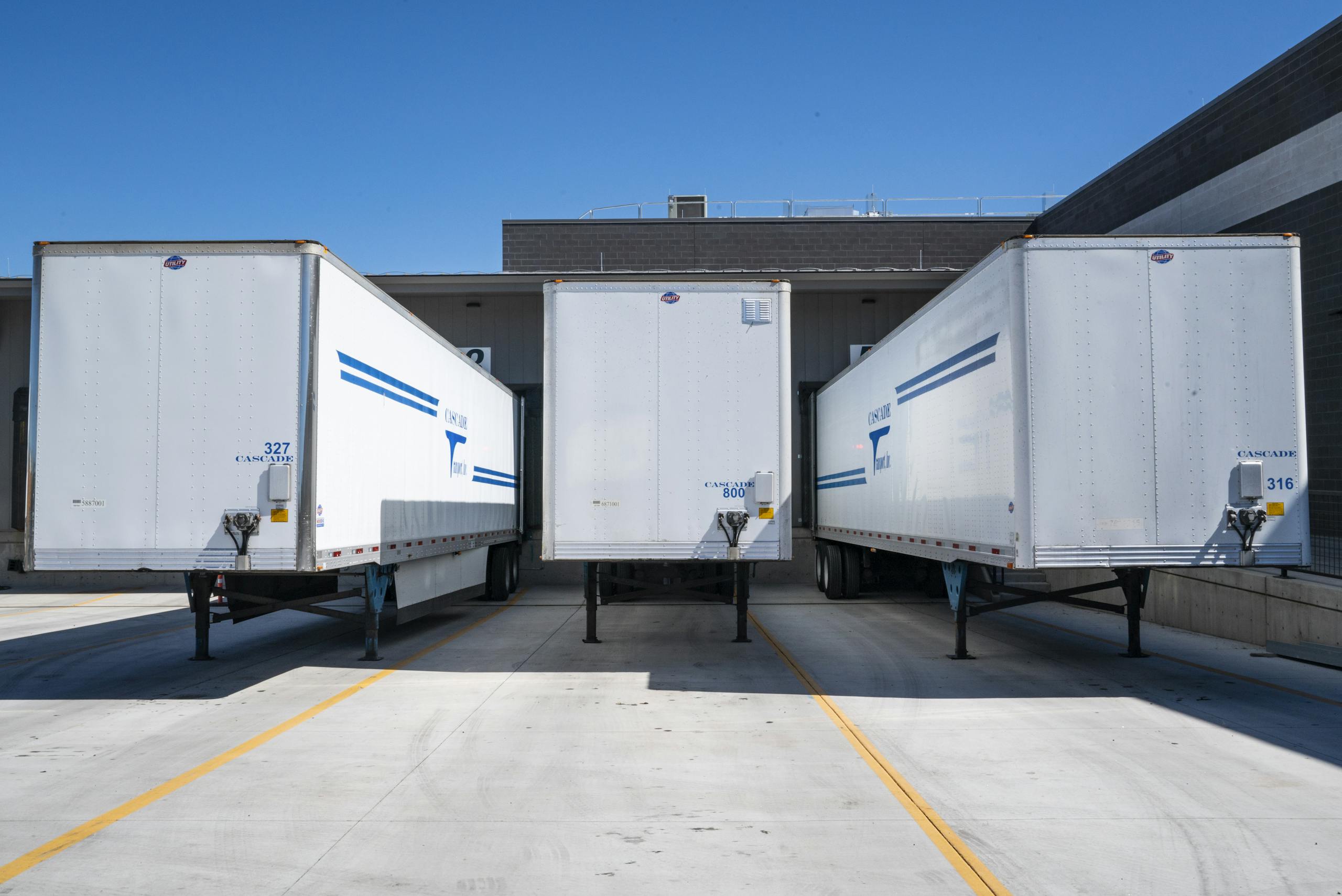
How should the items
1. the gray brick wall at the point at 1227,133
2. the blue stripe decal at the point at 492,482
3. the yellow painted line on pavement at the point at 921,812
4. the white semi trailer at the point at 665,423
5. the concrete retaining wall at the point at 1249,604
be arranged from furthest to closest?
the blue stripe decal at the point at 492,482 < the gray brick wall at the point at 1227,133 < the concrete retaining wall at the point at 1249,604 < the white semi trailer at the point at 665,423 < the yellow painted line on pavement at the point at 921,812

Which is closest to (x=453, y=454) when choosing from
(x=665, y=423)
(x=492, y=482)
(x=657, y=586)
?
(x=492, y=482)

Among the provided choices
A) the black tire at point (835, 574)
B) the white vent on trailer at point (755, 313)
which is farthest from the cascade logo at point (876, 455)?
the black tire at point (835, 574)

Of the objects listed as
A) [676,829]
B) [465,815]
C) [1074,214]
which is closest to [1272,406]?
[676,829]

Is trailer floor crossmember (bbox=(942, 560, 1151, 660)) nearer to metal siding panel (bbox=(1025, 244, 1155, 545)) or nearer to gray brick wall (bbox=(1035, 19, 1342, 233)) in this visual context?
metal siding panel (bbox=(1025, 244, 1155, 545))

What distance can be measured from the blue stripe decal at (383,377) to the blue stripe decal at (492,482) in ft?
8.11

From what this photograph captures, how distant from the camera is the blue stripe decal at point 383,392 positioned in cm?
911

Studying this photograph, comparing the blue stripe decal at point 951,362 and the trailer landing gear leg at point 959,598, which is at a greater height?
the blue stripe decal at point 951,362

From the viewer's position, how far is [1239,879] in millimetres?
4289

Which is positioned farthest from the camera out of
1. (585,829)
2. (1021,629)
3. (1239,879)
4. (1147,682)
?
(1021,629)

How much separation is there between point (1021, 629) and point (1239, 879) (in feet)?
30.6

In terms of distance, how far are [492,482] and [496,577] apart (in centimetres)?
223

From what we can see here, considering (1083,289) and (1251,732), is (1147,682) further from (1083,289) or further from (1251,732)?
(1083,289)

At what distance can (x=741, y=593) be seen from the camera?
11.1m

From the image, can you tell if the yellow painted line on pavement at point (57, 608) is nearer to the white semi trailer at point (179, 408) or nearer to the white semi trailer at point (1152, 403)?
the white semi trailer at point (179, 408)
